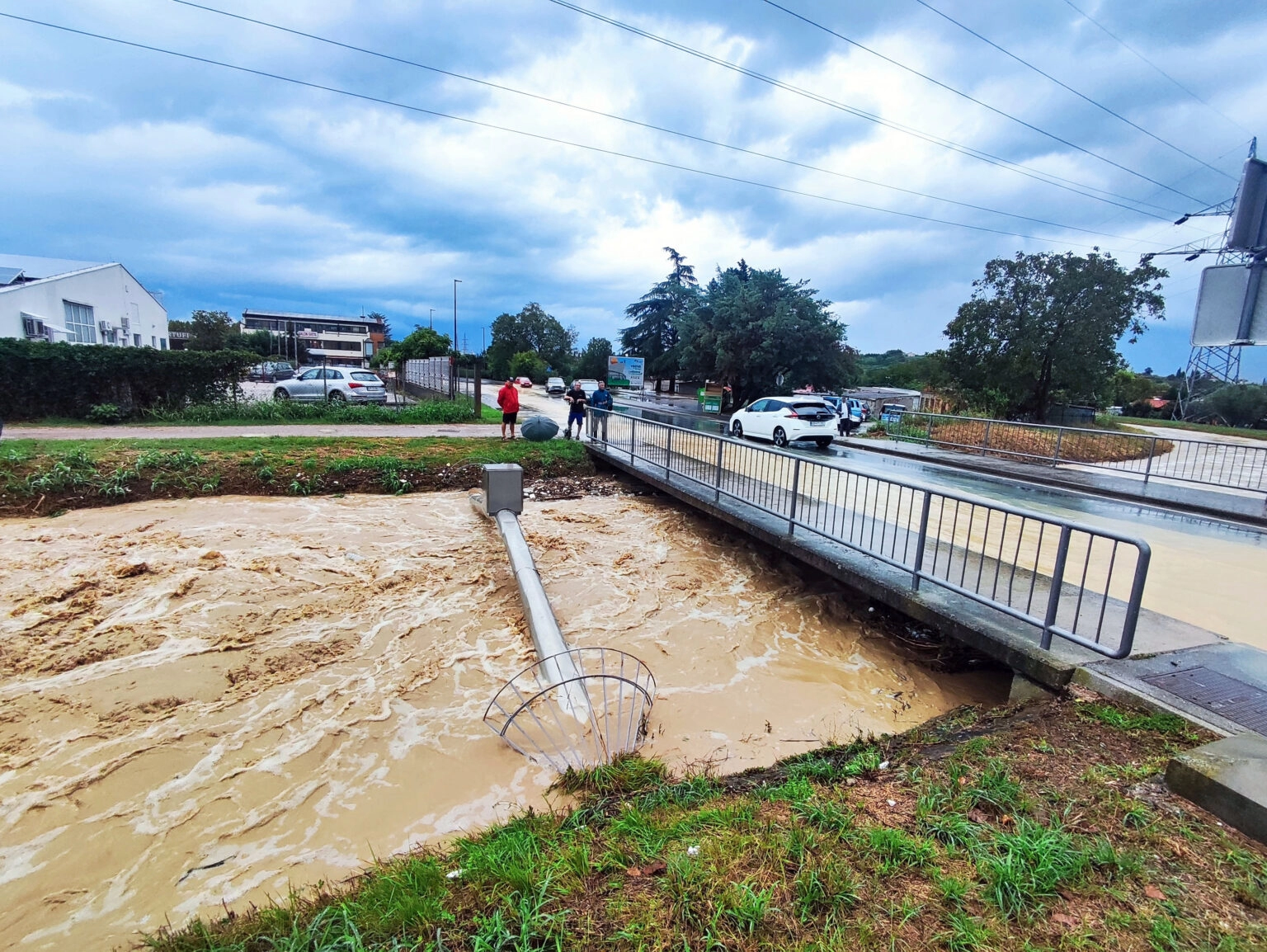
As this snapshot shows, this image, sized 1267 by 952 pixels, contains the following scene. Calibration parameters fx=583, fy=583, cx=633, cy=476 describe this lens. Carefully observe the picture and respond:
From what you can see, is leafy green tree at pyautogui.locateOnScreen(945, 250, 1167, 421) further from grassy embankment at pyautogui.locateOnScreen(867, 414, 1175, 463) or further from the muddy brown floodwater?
the muddy brown floodwater

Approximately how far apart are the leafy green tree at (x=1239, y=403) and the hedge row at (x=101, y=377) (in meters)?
59.5

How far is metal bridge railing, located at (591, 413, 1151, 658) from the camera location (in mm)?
4113

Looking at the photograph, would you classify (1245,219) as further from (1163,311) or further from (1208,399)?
(1208,399)

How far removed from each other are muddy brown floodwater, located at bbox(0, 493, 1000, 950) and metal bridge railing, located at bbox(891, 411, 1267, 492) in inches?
478

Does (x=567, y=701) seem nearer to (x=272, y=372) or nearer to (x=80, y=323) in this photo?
(x=80, y=323)

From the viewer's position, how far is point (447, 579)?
752 cm

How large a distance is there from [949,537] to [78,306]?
42.5 metres

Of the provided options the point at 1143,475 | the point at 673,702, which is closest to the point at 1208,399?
the point at 1143,475

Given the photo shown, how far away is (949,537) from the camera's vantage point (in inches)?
327

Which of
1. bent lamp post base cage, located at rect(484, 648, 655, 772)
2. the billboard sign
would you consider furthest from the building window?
bent lamp post base cage, located at rect(484, 648, 655, 772)

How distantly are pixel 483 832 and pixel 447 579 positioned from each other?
482 centimetres

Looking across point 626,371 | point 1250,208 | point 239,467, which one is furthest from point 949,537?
point 626,371

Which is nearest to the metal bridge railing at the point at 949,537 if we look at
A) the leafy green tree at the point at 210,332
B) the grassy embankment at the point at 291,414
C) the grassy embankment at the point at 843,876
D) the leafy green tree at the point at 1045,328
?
the grassy embankment at the point at 843,876

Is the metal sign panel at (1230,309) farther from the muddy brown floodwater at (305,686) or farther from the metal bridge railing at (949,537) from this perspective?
the muddy brown floodwater at (305,686)
